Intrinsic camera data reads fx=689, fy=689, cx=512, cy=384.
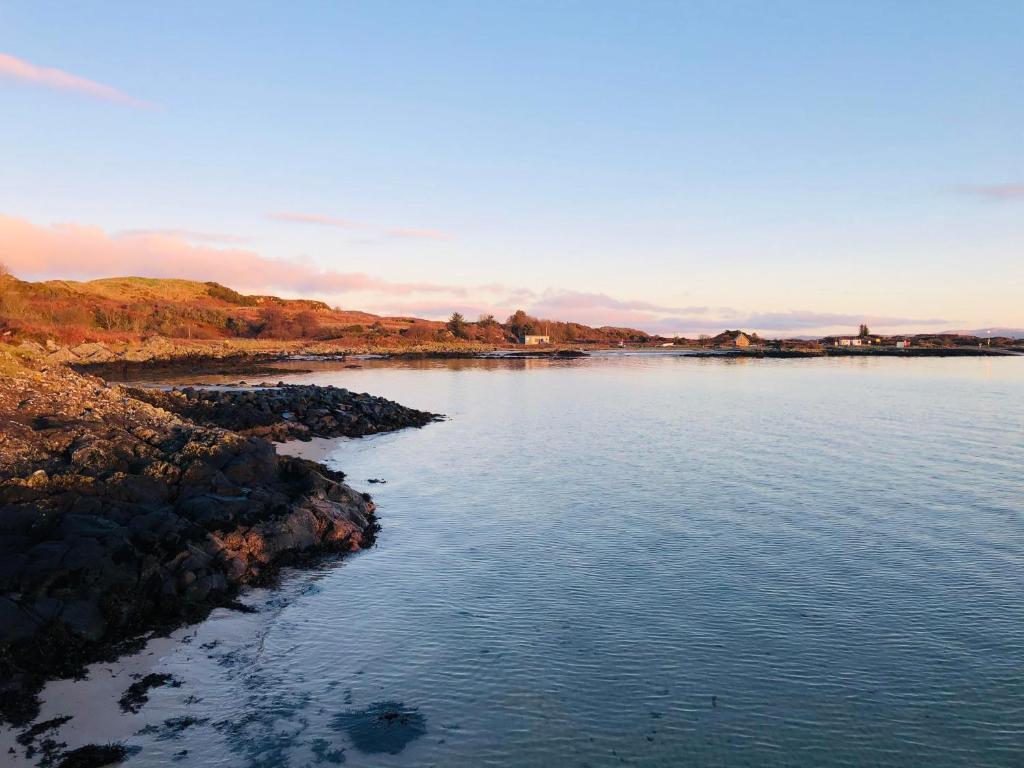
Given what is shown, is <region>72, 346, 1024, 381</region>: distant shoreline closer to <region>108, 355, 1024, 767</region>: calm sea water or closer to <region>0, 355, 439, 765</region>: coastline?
<region>0, 355, 439, 765</region>: coastline

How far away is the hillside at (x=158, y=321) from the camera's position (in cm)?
10644

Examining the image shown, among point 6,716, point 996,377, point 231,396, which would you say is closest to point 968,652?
point 6,716

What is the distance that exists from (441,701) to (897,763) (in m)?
5.25

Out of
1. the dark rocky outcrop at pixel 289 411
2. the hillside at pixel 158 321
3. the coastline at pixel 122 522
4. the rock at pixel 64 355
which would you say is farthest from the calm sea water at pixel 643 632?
the hillside at pixel 158 321

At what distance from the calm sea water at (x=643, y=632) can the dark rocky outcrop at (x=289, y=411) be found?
380 inches

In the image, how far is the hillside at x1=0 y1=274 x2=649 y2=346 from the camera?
4190 inches

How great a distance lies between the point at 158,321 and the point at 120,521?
477ft

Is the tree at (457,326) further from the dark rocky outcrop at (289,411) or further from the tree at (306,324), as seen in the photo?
the dark rocky outcrop at (289,411)

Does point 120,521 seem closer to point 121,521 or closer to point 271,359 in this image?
point 121,521

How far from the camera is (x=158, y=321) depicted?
465 feet

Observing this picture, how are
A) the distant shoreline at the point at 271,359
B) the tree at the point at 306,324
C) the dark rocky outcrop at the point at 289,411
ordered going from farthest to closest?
the tree at the point at 306,324, the distant shoreline at the point at 271,359, the dark rocky outcrop at the point at 289,411

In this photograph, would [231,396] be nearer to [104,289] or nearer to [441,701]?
[441,701]

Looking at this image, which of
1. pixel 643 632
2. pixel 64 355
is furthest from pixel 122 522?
Answer: pixel 64 355

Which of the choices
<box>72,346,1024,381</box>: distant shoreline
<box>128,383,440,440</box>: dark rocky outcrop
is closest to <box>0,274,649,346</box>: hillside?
<box>72,346,1024,381</box>: distant shoreline
